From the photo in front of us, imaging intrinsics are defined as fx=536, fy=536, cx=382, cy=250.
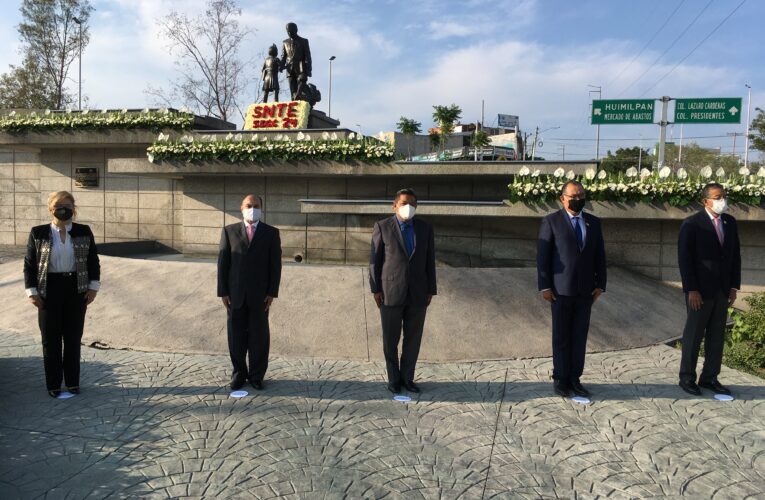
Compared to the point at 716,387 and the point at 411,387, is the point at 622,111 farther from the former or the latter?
the point at 411,387

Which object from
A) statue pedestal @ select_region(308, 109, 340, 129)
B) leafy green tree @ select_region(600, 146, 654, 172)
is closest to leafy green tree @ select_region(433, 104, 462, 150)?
leafy green tree @ select_region(600, 146, 654, 172)

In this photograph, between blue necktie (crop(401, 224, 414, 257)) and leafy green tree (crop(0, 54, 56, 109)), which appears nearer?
blue necktie (crop(401, 224, 414, 257))

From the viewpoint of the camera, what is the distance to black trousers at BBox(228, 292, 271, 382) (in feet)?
16.3

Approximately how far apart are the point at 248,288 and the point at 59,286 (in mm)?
1659

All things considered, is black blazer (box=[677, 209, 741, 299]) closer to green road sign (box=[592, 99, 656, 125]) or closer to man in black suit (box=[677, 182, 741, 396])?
man in black suit (box=[677, 182, 741, 396])

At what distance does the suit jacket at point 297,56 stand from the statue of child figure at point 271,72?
0.25 m

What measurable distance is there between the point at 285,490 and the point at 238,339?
205 centimetres

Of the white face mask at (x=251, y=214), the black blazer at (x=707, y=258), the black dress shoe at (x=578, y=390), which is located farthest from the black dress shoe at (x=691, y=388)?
the white face mask at (x=251, y=214)

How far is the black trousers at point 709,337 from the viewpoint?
5039 mm

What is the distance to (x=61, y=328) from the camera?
4.84 meters

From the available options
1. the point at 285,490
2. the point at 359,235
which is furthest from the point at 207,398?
the point at 359,235

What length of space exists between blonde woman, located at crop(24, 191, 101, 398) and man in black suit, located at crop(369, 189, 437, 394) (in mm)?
2669

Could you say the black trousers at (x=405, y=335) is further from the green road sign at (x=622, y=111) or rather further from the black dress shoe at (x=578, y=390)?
the green road sign at (x=622, y=111)

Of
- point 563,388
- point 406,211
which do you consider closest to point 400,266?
point 406,211
